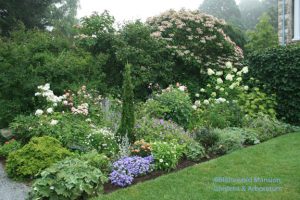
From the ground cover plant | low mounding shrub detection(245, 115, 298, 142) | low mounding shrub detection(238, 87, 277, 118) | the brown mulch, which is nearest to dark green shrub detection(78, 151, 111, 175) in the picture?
the ground cover plant

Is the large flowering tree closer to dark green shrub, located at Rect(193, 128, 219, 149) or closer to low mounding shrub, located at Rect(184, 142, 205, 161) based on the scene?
dark green shrub, located at Rect(193, 128, 219, 149)

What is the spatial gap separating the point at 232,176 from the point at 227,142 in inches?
67.1

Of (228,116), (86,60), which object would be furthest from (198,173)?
(86,60)

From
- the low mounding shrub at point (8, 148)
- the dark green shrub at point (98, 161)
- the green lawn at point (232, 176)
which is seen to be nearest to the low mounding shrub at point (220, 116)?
the green lawn at point (232, 176)

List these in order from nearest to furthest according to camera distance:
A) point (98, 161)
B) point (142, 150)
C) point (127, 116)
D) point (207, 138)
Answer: point (98, 161), point (142, 150), point (127, 116), point (207, 138)

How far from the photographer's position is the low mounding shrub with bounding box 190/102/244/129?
792 cm

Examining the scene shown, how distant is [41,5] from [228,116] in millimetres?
12646

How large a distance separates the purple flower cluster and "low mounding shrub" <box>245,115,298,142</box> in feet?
11.5

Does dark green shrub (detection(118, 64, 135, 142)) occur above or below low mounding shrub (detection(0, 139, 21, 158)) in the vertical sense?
above

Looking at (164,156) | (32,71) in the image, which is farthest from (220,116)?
(32,71)

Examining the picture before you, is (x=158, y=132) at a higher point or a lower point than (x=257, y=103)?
lower

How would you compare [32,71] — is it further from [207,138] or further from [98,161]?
[207,138]

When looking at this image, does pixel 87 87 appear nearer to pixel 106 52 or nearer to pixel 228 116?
pixel 106 52

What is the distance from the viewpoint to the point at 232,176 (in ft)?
16.3
